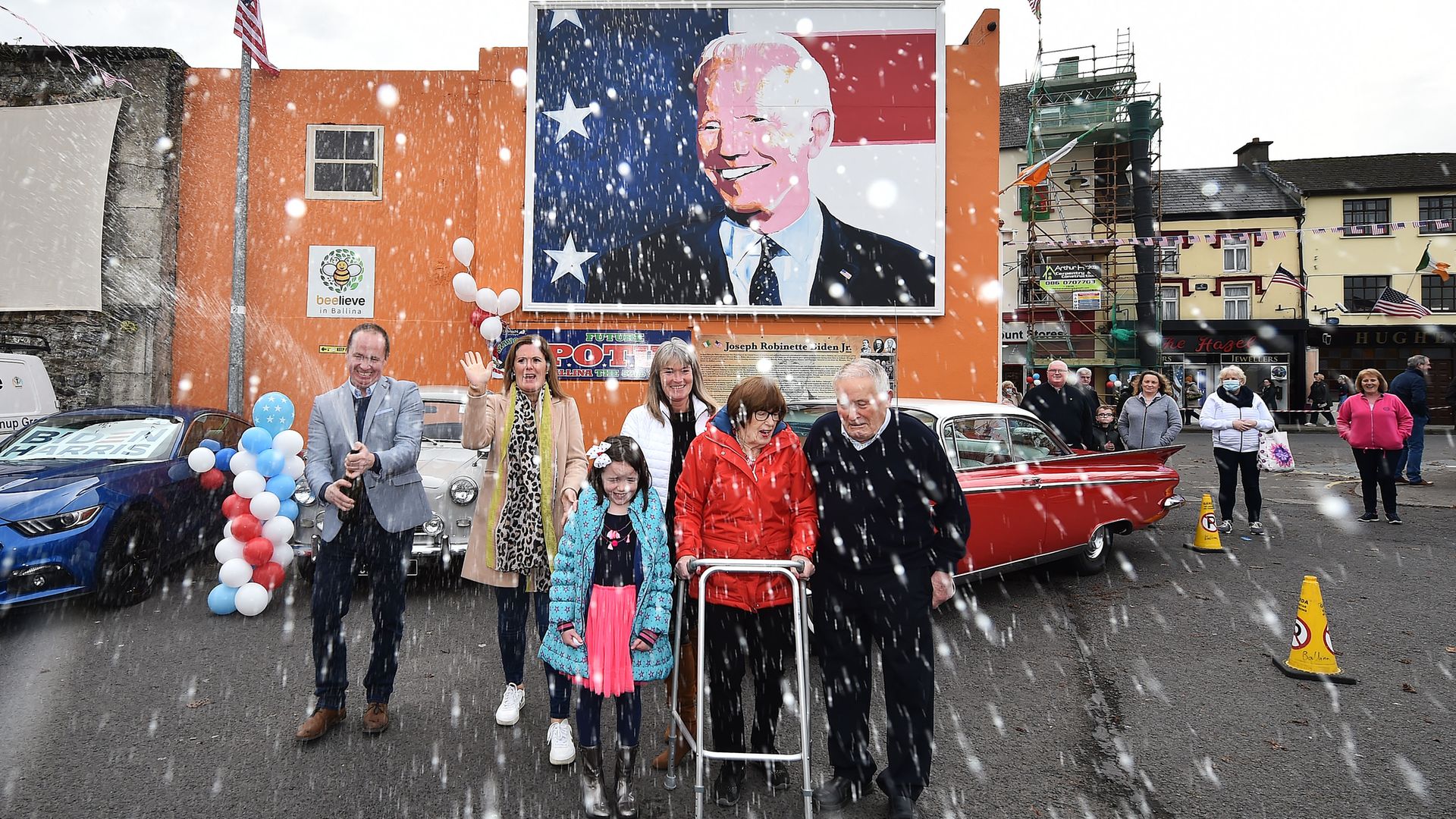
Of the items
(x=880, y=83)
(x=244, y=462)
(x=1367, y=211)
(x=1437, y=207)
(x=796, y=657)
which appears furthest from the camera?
(x=1367, y=211)

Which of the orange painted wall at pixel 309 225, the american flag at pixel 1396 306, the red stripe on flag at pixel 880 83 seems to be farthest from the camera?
the american flag at pixel 1396 306

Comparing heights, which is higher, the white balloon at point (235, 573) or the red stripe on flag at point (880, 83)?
the red stripe on flag at point (880, 83)

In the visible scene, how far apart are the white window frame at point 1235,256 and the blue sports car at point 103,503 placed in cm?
3474

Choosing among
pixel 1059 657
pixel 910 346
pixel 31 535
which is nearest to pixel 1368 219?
pixel 910 346

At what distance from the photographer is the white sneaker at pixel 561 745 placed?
329 centimetres

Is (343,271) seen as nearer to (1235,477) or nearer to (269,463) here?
(269,463)

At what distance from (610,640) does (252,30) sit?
35.9 feet

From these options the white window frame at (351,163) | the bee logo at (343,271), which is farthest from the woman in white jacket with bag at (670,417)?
the white window frame at (351,163)

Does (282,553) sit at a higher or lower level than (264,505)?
lower

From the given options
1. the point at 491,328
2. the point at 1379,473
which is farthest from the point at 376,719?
the point at 1379,473

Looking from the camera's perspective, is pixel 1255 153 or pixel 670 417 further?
pixel 1255 153

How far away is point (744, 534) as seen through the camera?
120 inches

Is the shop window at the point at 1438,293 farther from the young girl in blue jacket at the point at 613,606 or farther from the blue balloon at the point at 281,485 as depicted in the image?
the blue balloon at the point at 281,485

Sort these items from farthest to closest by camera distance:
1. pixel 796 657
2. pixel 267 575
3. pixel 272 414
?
pixel 272 414 < pixel 267 575 < pixel 796 657
